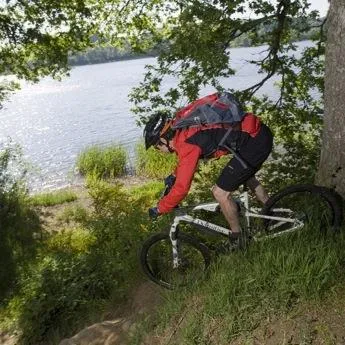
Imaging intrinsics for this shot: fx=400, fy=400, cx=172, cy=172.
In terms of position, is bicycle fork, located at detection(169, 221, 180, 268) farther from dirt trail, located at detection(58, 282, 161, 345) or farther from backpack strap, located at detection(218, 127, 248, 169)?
backpack strap, located at detection(218, 127, 248, 169)

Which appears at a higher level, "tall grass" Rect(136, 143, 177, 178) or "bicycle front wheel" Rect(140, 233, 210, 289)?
"bicycle front wheel" Rect(140, 233, 210, 289)

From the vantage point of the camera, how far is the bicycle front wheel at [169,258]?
5318 mm

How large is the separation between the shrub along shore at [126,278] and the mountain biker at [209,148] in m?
0.86

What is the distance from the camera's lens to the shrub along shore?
11.7 ft

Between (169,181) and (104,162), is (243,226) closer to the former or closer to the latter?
(169,181)

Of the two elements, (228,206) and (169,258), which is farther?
(169,258)

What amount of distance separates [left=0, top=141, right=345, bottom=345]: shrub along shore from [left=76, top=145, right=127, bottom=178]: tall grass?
297 inches

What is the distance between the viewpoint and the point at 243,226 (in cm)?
510

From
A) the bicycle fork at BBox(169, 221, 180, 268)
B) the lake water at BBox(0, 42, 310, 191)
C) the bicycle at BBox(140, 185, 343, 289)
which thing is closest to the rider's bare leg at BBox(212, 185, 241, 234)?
the bicycle at BBox(140, 185, 343, 289)

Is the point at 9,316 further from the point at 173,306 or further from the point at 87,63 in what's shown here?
the point at 87,63

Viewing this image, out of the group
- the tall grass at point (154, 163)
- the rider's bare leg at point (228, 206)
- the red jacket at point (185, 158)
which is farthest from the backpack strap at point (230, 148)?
the tall grass at point (154, 163)

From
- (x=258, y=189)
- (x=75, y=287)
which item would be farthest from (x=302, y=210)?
(x=75, y=287)

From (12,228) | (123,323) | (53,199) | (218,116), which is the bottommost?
(53,199)

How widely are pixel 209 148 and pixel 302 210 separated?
58.0 inches
